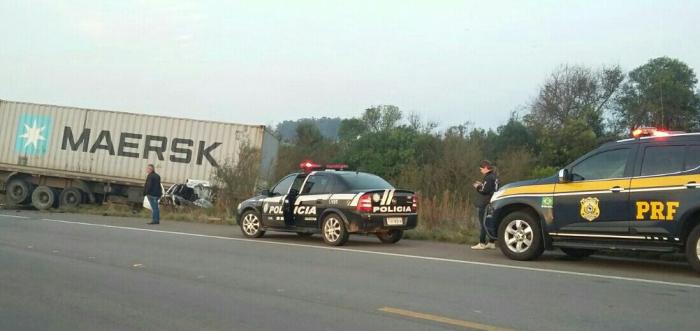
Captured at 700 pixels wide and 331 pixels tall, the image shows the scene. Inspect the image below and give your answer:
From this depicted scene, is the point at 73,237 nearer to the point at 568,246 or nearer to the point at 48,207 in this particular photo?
the point at 568,246

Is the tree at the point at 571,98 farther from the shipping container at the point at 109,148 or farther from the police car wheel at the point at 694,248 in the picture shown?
the police car wheel at the point at 694,248

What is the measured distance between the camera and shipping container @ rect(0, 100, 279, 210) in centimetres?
2545

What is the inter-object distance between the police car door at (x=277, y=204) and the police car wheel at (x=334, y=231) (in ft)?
3.87

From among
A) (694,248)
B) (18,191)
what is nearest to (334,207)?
(694,248)

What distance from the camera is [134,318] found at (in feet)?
20.5

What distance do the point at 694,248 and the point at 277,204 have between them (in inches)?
313

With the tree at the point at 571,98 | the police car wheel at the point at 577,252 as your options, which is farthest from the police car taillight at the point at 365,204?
the tree at the point at 571,98

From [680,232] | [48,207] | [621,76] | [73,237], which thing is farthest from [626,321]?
[621,76]

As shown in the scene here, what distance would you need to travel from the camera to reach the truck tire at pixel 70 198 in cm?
2509

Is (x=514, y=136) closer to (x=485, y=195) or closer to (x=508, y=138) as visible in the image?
(x=508, y=138)

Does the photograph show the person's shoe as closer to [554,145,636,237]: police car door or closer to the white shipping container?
[554,145,636,237]: police car door

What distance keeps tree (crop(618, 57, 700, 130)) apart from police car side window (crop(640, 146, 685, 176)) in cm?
2173

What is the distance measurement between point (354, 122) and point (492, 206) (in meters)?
71.8

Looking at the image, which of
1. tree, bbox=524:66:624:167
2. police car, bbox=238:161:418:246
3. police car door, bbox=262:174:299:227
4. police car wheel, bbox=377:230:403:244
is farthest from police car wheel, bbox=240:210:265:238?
tree, bbox=524:66:624:167
